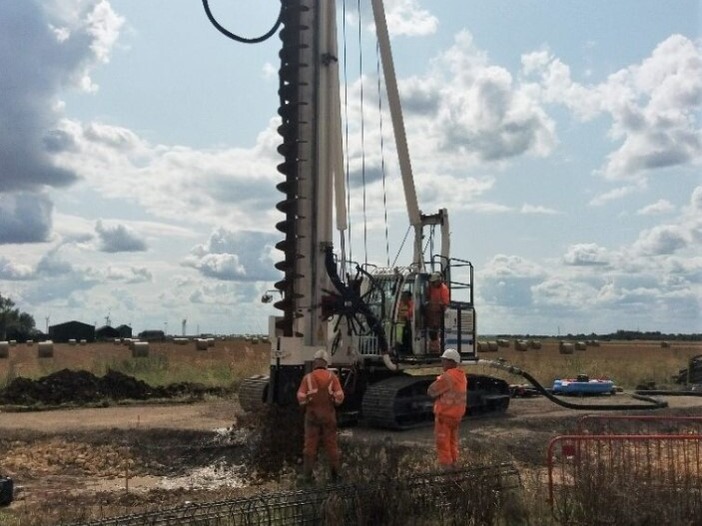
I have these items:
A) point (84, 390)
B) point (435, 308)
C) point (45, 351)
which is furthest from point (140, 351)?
point (435, 308)

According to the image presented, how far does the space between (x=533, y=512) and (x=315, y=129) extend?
6997mm

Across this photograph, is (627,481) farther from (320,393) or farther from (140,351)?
(140,351)

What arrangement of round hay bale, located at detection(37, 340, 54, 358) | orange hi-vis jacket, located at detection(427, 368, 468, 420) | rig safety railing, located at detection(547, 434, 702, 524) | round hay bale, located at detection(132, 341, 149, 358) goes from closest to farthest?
rig safety railing, located at detection(547, 434, 702, 524), orange hi-vis jacket, located at detection(427, 368, 468, 420), round hay bale, located at detection(132, 341, 149, 358), round hay bale, located at detection(37, 340, 54, 358)

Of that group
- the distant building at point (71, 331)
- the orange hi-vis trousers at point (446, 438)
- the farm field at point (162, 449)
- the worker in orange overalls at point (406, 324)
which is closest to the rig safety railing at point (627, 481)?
the orange hi-vis trousers at point (446, 438)

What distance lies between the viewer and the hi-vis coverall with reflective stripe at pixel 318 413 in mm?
10602

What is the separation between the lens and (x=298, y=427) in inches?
475

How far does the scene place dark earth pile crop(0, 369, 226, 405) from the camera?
2098 centimetres

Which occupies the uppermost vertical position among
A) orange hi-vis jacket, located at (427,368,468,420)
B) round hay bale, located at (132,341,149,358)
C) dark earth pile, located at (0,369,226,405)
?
round hay bale, located at (132,341,149,358)

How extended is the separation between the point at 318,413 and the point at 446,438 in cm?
157

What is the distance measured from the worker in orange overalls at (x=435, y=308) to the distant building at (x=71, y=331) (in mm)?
70883

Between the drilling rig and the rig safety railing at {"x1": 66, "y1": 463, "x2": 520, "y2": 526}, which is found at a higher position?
the drilling rig

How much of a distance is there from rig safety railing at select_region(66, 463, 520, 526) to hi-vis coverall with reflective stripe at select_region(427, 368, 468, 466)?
240cm

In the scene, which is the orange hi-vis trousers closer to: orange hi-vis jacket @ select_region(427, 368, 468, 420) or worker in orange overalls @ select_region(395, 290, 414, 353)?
orange hi-vis jacket @ select_region(427, 368, 468, 420)

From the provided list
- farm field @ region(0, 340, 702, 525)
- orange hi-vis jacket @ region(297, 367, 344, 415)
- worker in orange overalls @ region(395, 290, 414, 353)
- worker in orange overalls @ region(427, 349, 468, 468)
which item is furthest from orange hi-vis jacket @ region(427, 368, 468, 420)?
worker in orange overalls @ region(395, 290, 414, 353)
